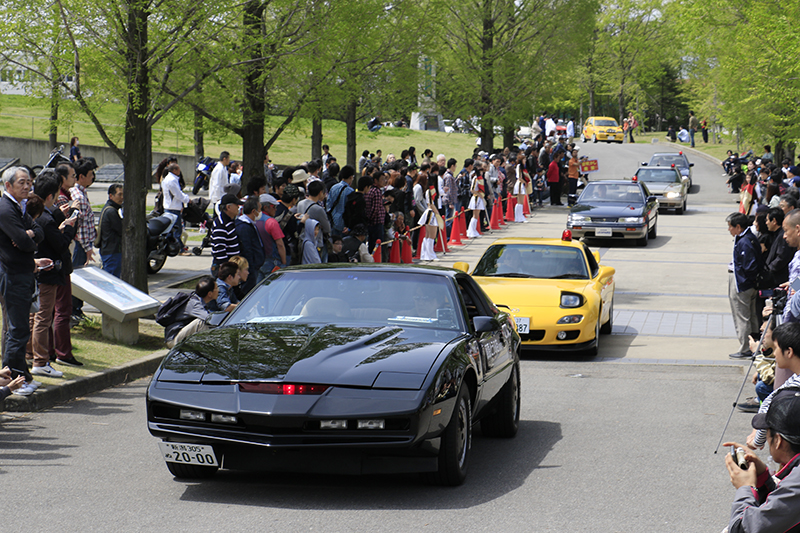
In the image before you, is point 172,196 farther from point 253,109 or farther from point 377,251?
point 377,251

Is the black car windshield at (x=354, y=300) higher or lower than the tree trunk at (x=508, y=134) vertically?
lower

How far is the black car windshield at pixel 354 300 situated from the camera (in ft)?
22.7

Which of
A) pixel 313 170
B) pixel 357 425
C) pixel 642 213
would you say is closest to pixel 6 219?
pixel 357 425

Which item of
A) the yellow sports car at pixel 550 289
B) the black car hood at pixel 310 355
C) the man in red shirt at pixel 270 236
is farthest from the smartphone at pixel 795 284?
the man in red shirt at pixel 270 236

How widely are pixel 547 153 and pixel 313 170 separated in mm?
20841

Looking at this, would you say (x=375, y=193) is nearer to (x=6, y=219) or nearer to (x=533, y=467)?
(x=6, y=219)

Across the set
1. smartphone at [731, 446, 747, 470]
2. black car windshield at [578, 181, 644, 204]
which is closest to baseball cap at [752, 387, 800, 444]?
smartphone at [731, 446, 747, 470]

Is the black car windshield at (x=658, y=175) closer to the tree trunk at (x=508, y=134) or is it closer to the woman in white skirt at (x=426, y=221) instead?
the tree trunk at (x=508, y=134)

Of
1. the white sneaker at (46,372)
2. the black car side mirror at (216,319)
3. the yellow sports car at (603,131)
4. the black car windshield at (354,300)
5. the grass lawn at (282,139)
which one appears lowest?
the white sneaker at (46,372)

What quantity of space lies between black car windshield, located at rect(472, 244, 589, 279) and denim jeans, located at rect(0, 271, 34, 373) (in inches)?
252

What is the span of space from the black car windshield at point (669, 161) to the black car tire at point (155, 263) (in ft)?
98.3

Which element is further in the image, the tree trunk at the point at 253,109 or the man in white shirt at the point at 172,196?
the man in white shirt at the point at 172,196

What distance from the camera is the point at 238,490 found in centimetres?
604

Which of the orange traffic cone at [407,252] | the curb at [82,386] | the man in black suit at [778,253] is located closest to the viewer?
the curb at [82,386]
